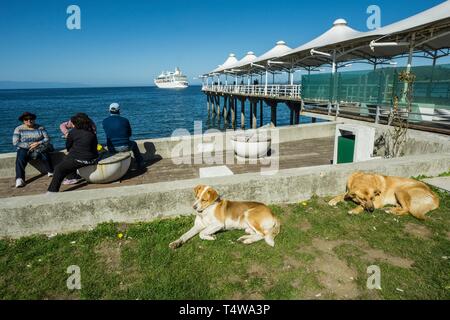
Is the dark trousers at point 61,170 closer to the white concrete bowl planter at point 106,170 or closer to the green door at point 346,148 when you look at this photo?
the white concrete bowl planter at point 106,170

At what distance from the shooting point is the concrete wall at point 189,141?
7.10 m

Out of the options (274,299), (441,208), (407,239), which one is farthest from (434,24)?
(274,299)

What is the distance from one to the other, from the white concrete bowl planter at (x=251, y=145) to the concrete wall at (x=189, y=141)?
0.66 metres

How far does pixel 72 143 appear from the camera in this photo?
18.5 ft

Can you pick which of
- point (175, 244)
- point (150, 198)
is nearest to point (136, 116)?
point (150, 198)

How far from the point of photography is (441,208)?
473 centimetres

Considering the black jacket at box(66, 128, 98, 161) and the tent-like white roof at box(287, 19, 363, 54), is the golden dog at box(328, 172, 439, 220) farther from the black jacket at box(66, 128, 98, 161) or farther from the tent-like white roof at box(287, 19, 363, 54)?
the tent-like white roof at box(287, 19, 363, 54)

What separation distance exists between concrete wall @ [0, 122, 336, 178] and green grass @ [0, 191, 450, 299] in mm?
4048

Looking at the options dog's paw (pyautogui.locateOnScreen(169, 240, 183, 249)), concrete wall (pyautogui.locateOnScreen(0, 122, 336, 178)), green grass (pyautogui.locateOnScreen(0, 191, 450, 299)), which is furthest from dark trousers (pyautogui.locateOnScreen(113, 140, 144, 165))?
dog's paw (pyautogui.locateOnScreen(169, 240, 183, 249))

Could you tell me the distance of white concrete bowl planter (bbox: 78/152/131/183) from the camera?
5891mm

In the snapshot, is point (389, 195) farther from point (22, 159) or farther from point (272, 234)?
point (22, 159)

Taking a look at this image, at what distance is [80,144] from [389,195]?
5787 mm
